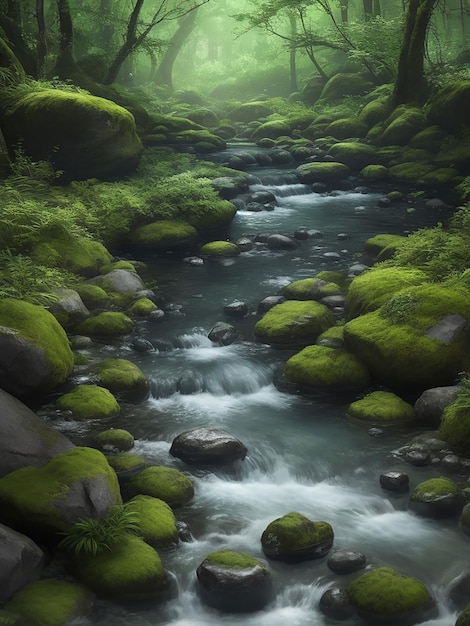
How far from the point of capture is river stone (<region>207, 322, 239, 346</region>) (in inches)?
422

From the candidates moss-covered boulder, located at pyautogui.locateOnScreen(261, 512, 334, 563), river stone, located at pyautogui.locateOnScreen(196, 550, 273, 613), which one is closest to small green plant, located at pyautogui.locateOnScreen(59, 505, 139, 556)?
river stone, located at pyautogui.locateOnScreen(196, 550, 273, 613)

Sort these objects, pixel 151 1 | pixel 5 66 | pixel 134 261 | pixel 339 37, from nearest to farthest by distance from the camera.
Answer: pixel 134 261, pixel 5 66, pixel 339 37, pixel 151 1

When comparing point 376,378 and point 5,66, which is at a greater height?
point 5,66

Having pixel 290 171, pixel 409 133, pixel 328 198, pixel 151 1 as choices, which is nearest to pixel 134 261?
pixel 328 198

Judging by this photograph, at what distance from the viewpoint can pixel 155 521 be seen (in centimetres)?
632

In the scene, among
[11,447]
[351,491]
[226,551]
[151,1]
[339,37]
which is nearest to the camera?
[226,551]

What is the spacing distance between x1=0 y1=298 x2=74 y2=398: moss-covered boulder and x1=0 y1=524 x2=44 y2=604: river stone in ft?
9.03

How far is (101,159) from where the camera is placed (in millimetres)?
16422

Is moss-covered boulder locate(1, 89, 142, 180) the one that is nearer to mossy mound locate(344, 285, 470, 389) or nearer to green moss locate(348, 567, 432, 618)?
mossy mound locate(344, 285, 470, 389)

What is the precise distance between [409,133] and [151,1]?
1048 inches

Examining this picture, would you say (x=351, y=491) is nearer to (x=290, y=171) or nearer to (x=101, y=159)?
(x=101, y=159)

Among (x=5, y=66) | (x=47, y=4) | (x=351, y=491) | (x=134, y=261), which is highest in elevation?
(x=47, y=4)

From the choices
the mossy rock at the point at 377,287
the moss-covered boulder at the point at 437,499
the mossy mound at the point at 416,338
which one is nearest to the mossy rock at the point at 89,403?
the mossy mound at the point at 416,338

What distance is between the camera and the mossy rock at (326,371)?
924 centimetres
